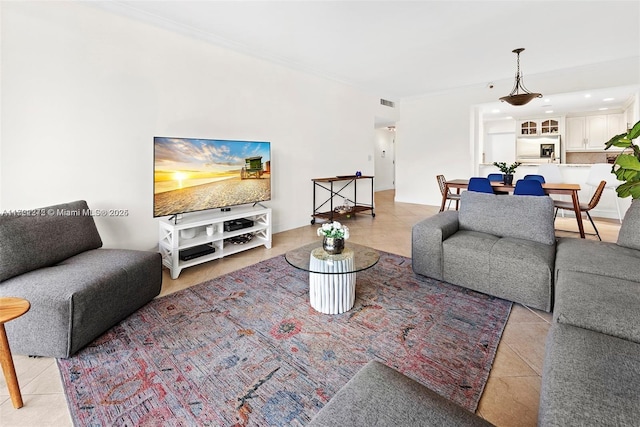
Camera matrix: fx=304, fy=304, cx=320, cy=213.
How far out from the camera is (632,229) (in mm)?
2414

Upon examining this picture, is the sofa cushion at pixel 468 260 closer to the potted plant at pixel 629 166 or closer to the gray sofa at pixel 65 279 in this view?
the potted plant at pixel 629 166

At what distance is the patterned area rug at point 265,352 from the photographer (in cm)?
145

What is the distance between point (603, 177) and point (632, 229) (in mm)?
3695

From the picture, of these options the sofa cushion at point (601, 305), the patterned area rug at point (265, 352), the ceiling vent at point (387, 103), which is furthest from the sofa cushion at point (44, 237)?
the ceiling vent at point (387, 103)

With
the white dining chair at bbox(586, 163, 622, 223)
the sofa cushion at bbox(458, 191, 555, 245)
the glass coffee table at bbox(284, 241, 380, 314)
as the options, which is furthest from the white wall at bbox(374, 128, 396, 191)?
the glass coffee table at bbox(284, 241, 380, 314)

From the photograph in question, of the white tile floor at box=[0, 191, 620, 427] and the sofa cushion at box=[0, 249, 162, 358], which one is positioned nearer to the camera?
the white tile floor at box=[0, 191, 620, 427]

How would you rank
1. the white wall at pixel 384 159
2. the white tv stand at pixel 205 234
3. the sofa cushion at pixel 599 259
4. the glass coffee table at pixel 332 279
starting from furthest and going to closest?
the white wall at pixel 384 159 < the white tv stand at pixel 205 234 < the glass coffee table at pixel 332 279 < the sofa cushion at pixel 599 259

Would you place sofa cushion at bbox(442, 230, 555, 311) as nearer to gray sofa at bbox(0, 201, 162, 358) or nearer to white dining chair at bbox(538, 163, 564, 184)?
gray sofa at bbox(0, 201, 162, 358)

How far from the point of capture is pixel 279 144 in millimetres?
4629

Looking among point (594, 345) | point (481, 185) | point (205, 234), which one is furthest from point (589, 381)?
point (481, 185)

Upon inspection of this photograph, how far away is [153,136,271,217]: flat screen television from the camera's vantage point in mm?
3066

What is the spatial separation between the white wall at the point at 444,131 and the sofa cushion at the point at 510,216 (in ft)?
13.2

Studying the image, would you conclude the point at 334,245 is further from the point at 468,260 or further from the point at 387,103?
the point at 387,103

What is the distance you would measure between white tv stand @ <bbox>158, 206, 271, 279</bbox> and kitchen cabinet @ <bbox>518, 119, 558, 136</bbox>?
8418 mm
